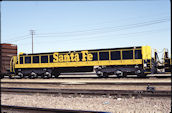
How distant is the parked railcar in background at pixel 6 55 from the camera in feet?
76.9

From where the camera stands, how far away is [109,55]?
20672mm

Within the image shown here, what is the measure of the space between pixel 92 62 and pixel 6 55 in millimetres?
10673

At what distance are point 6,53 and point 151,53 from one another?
656 inches

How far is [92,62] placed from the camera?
21250 millimetres

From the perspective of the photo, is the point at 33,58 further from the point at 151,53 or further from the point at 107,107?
the point at 107,107

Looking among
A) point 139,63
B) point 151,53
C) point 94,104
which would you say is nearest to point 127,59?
point 139,63

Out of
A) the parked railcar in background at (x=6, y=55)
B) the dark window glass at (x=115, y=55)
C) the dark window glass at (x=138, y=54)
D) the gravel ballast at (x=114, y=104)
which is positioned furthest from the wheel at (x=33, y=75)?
the gravel ballast at (x=114, y=104)

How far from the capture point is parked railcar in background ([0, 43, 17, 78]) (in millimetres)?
23438

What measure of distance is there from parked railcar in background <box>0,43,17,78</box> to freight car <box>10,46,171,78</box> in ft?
1.59

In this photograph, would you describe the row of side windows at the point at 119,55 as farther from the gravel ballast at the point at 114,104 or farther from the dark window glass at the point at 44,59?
the gravel ballast at the point at 114,104

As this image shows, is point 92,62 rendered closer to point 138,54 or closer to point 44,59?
point 138,54

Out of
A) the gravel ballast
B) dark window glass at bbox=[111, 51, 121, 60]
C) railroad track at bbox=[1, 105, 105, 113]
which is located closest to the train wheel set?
dark window glass at bbox=[111, 51, 121, 60]

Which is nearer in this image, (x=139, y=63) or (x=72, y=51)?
(x=139, y=63)

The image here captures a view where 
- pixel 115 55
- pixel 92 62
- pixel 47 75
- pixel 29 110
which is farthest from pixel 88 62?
pixel 29 110
